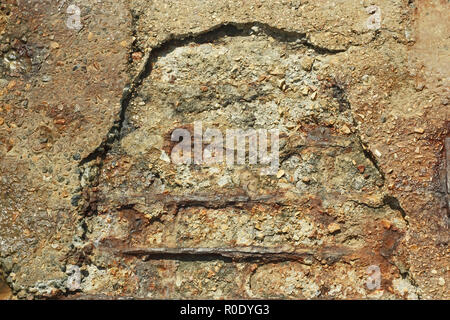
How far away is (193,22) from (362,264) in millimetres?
1453

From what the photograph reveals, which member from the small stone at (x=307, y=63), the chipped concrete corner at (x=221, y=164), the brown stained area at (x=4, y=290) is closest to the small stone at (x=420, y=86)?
the chipped concrete corner at (x=221, y=164)

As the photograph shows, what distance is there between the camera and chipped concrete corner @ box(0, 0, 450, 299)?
2527 millimetres

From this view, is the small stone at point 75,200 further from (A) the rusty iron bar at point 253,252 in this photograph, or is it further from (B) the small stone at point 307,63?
(B) the small stone at point 307,63

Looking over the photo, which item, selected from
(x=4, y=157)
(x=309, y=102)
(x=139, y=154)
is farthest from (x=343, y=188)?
(x=4, y=157)

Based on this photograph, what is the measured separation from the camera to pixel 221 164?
2670mm

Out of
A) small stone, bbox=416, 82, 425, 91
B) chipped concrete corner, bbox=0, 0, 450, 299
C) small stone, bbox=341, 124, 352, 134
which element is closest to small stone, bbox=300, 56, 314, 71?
chipped concrete corner, bbox=0, 0, 450, 299

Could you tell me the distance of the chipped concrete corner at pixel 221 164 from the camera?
2.53m

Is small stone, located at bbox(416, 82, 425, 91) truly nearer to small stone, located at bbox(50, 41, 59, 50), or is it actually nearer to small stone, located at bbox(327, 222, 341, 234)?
small stone, located at bbox(327, 222, 341, 234)

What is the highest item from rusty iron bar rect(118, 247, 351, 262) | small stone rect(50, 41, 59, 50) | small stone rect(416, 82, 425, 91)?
small stone rect(50, 41, 59, 50)

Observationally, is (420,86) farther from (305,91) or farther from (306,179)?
(306,179)

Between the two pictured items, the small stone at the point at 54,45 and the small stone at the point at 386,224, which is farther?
the small stone at the point at 54,45

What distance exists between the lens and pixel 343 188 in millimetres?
2586

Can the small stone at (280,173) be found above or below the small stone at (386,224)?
above

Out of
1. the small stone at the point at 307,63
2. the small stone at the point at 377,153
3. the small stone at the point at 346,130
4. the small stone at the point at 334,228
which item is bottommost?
the small stone at the point at 334,228
